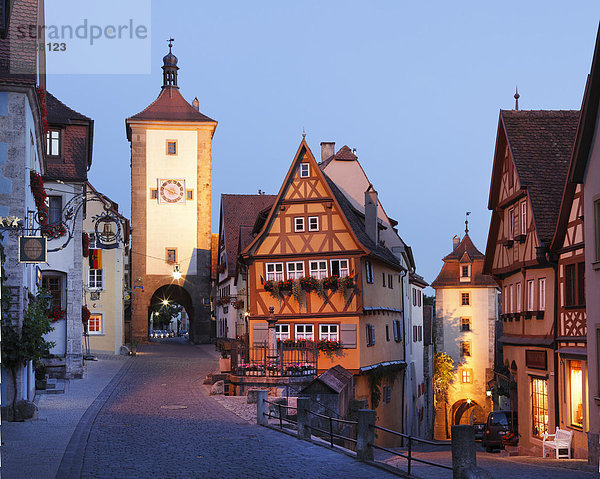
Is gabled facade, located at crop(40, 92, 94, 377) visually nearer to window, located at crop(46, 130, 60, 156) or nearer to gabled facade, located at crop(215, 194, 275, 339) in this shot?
window, located at crop(46, 130, 60, 156)

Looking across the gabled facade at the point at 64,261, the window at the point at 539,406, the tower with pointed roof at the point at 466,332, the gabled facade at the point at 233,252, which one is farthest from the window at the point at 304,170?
the tower with pointed roof at the point at 466,332

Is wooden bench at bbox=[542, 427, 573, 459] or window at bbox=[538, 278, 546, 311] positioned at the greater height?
window at bbox=[538, 278, 546, 311]

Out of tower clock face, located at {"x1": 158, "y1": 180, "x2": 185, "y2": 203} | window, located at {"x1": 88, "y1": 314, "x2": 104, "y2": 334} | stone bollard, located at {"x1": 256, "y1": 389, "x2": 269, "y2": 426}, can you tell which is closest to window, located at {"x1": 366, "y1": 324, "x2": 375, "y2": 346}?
stone bollard, located at {"x1": 256, "y1": 389, "x2": 269, "y2": 426}

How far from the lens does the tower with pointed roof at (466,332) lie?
59781mm

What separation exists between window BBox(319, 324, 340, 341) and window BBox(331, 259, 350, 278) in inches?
82.4

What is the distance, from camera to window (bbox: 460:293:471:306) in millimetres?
60438

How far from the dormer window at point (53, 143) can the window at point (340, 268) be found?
1164 cm

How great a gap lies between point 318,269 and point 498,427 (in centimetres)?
953

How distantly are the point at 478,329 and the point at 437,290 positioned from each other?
3904 mm

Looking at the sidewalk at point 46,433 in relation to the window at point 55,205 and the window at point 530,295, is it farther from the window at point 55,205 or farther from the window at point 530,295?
the window at point 530,295

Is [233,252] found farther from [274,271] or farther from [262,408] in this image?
[262,408]

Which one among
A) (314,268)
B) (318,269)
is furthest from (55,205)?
(318,269)

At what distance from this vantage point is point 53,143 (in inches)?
1275

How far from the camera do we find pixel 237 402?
2573 centimetres
